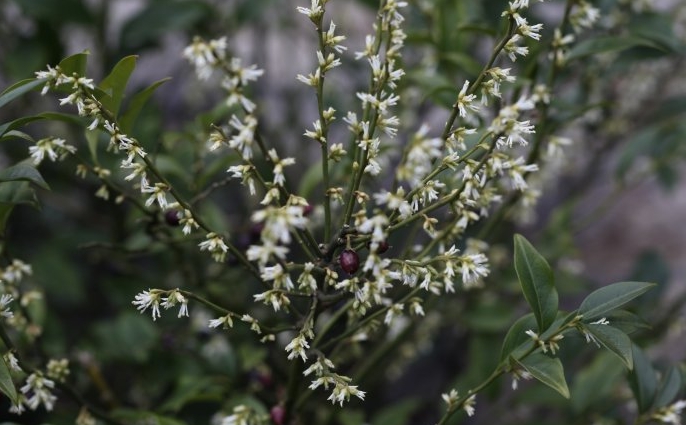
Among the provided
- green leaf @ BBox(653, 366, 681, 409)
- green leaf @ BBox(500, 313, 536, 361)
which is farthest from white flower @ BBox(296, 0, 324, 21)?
green leaf @ BBox(653, 366, 681, 409)

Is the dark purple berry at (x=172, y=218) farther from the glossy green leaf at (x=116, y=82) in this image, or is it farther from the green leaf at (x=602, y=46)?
the green leaf at (x=602, y=46)

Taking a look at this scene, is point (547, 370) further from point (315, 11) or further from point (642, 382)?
point (315, 11)

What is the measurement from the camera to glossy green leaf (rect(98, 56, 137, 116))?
1200 millimetres

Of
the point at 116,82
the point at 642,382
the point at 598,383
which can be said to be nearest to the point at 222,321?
the point at 116,82

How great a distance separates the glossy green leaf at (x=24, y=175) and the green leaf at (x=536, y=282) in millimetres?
690

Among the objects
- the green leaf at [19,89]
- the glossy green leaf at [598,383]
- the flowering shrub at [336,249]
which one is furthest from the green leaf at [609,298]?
the green leaf at [19,89]

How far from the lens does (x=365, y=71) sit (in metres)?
2.89

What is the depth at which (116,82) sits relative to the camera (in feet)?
4.02

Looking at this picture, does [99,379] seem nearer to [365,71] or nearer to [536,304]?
[536,304]

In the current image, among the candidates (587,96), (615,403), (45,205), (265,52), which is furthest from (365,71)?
(615,403)

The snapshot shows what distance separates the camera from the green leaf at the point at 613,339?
1.08 metres

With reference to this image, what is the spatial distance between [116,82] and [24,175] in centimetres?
20

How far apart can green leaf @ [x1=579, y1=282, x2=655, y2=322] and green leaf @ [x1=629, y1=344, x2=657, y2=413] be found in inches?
10.1

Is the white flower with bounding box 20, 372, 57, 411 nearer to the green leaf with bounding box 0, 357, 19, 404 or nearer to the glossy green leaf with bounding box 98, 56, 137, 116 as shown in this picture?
the green leaf with bounding box 0, 357, 19, 404
